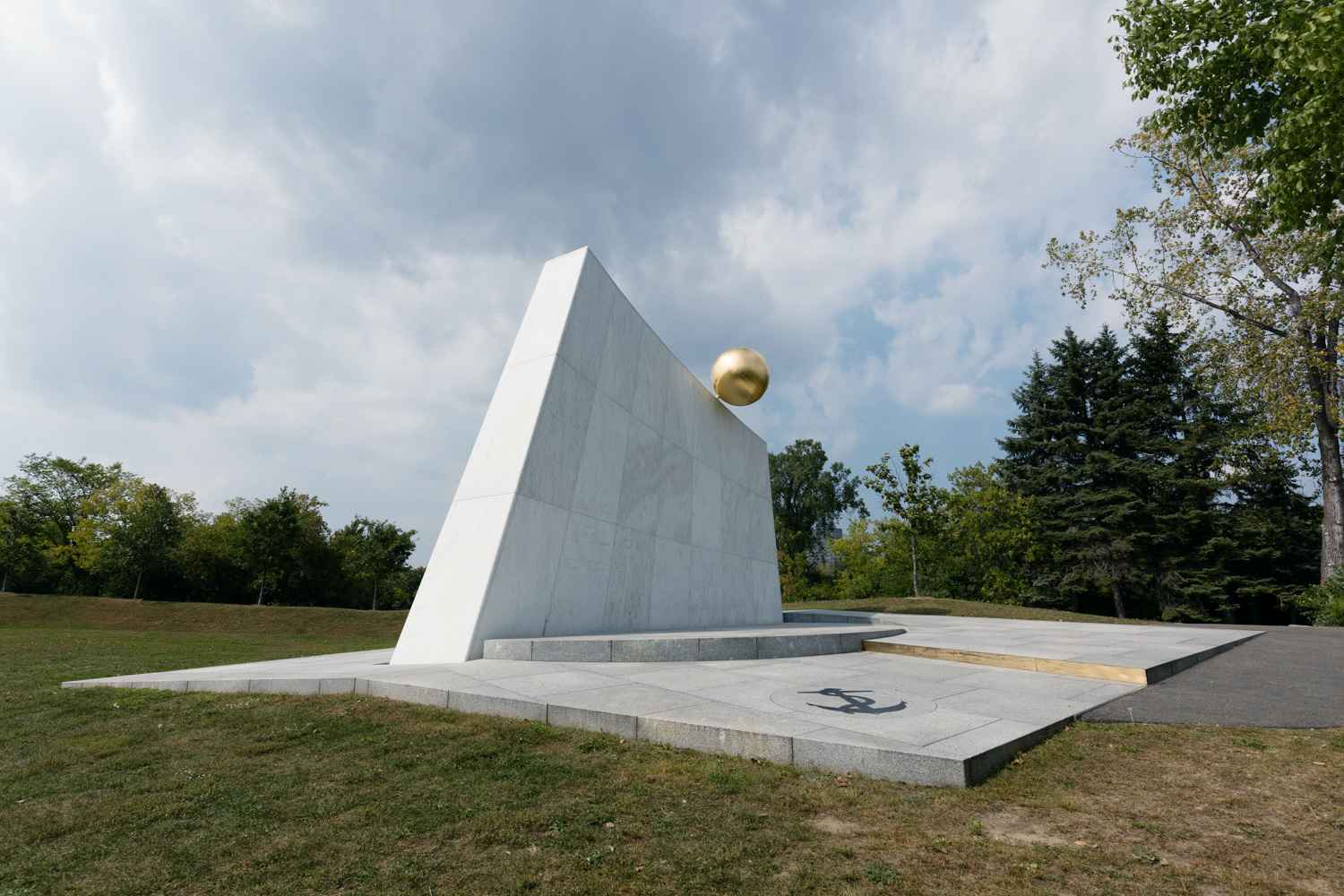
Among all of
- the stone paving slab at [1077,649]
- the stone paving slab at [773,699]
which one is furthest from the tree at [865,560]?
the stone paving slab at [773,699]

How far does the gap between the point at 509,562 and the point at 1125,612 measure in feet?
114

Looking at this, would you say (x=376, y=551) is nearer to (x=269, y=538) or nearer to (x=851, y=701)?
(x=269, y=538)

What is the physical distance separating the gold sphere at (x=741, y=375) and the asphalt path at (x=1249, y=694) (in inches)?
341

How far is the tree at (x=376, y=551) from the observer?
3919 cm

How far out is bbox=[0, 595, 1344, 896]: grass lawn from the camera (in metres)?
2.58

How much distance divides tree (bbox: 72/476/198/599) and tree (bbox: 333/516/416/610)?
939 centimetres

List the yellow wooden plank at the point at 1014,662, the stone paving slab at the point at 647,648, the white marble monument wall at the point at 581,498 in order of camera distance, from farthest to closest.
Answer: the white marble monument wall at the point at 581,498
the stone paving slab at the point at 647,648
the yellow wooden plank at the point at 1014,662

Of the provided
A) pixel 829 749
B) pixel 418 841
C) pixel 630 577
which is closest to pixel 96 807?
pixel 418 841

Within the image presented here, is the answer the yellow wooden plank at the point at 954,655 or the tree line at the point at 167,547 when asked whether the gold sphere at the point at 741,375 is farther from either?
the tree line at the point at 167,547

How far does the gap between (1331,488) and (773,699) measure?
77.0ft

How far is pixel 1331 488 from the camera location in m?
18.8

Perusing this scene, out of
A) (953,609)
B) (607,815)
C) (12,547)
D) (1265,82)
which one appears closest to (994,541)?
(953,609)

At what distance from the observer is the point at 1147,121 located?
1002 cm

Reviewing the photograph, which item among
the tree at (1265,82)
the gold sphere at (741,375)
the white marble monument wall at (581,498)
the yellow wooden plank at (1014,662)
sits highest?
the tree at (1265,82)
